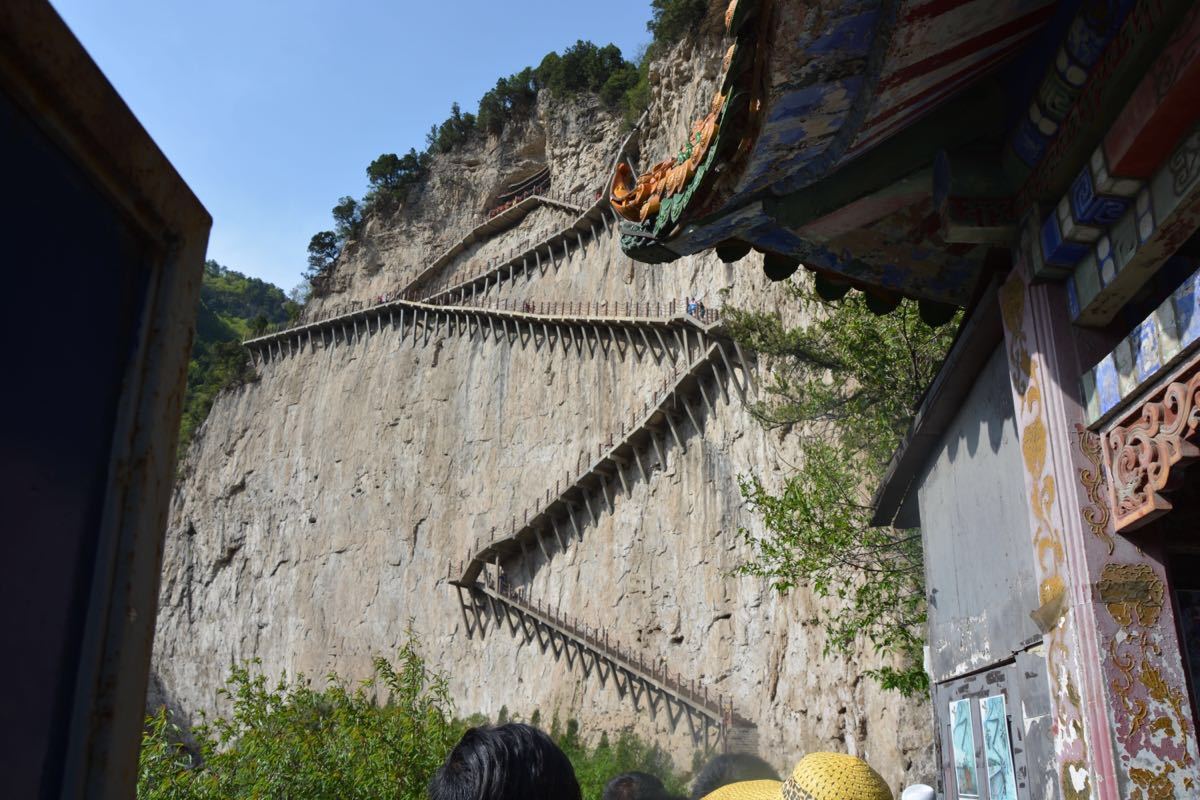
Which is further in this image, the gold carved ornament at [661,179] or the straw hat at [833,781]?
the gold carved ornament at [661,179]

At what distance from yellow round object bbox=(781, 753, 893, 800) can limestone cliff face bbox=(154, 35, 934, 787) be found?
12.4m

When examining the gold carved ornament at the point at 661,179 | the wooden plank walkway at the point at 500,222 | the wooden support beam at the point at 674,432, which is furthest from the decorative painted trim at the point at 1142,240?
the wooden plank walkway at the point at 500,222

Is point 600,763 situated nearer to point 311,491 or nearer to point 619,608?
point 619,608

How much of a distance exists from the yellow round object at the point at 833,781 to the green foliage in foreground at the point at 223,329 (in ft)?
25.8

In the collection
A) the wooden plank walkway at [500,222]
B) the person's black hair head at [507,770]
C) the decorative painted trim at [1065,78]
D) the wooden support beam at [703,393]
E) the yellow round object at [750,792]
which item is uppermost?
the wooden plank walkway at [500,222]

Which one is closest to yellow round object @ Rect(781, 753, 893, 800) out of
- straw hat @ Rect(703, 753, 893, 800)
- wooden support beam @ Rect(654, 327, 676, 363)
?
straw hat @ Rect(703, 753, 893, 800)

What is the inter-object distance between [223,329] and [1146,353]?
209ft

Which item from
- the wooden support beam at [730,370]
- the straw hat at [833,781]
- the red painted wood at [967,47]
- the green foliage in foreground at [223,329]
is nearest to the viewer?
the straw hat at [833,781]

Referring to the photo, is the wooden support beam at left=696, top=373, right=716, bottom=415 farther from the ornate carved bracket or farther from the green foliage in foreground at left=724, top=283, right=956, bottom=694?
the ornate carved bracket

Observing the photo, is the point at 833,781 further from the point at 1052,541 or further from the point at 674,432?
the point at 674,432

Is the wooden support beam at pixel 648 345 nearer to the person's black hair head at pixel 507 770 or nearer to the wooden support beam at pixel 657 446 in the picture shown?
the wooden support beam at pixel 657 446

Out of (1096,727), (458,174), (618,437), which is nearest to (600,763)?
(618,437)

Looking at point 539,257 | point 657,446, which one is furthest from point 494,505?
point 539,257

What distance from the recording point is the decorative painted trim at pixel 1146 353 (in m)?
2.70
